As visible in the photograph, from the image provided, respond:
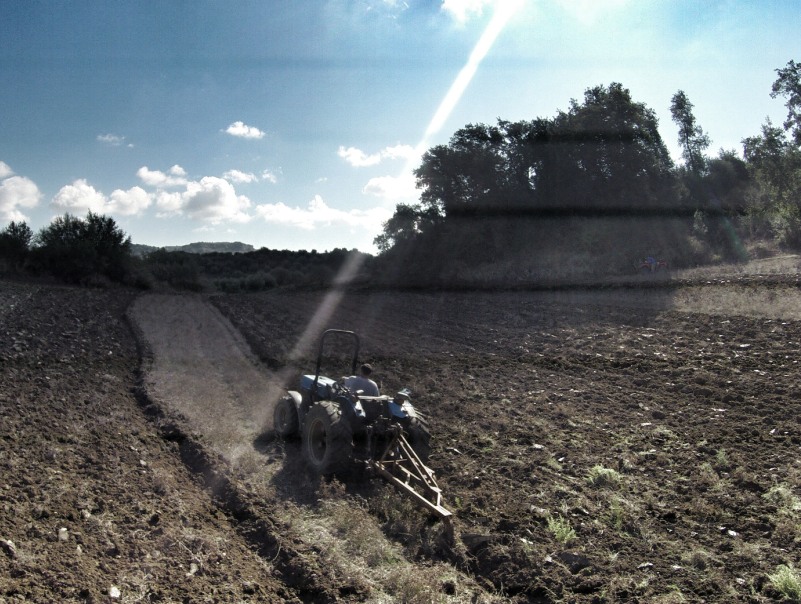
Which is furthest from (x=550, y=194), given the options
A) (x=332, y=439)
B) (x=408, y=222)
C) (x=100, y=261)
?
(x=332, y=439)

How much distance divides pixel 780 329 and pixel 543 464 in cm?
1075

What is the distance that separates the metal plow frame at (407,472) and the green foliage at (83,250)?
41.7 metres

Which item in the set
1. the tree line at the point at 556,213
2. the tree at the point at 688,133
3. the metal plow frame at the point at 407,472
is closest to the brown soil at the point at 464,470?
the metal plow frame at the point at 407,472

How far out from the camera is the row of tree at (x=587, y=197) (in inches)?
1590

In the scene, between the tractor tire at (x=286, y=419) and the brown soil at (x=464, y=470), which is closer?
the brown soil at (x=464, y=470)

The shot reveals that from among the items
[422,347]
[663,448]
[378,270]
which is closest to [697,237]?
[378,270]

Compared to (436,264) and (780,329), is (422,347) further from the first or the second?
(436,264)

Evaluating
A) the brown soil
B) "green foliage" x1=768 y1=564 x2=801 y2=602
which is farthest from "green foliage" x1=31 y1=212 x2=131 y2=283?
"green foliage" x1=768 y1=564 x2=801 y2=602

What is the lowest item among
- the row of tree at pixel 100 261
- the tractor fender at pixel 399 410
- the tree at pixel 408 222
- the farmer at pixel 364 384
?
the tractor fender at pixel 399 410

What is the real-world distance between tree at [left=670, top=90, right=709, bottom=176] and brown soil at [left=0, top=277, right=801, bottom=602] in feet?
173

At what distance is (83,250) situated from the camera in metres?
43.4

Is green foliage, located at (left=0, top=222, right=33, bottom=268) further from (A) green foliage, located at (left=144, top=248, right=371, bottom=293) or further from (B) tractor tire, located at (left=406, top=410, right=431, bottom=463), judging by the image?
(B) tractor tire, located at (left=406, top=410, right=431, bottom=463)

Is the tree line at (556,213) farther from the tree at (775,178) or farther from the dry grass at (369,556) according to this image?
the dry grass at (369,556)

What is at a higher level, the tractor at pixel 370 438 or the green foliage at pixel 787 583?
the tractor at pixel 370 438
